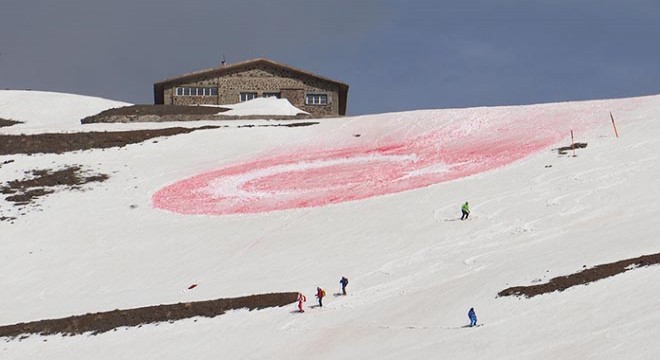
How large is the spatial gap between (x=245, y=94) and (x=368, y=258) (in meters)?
57.7

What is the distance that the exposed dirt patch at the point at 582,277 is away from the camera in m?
32.9

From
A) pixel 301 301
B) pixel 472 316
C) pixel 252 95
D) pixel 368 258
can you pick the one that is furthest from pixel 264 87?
pixel 472 316

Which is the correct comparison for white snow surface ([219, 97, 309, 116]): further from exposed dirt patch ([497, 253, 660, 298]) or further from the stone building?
exposed dirt patch ([497, 253, 660, 298])

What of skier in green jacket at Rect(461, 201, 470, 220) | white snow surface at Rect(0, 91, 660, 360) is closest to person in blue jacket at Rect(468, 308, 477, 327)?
white snow surface at Rect(0, 91, 660, 360)

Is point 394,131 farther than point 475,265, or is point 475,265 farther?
point 394,131

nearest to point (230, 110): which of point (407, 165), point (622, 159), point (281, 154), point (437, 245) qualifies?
point (281, 154)

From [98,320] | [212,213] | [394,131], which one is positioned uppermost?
[394,131]

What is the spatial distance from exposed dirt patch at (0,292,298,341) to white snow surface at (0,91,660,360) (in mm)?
639

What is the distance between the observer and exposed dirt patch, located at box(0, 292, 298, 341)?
37.3 m

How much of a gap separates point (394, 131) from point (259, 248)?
2323cm

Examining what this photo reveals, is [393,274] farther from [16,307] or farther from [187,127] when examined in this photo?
[187,127]

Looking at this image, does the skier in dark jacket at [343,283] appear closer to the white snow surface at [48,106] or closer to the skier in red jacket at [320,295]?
the skier in red jacket at [320,295]

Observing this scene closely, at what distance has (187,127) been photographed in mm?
73625

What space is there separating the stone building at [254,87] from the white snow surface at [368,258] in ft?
103
